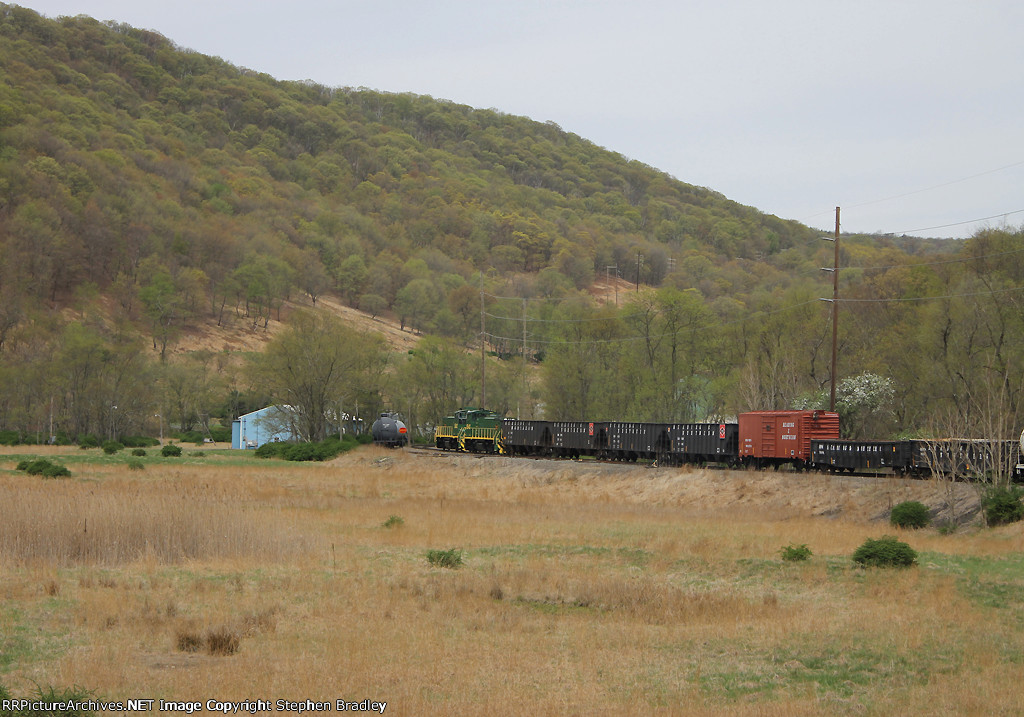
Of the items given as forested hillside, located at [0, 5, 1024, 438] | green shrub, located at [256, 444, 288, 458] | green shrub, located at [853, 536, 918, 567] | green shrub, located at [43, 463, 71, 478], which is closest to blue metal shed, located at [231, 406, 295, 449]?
forested hillside, located at [0, 5, 1024, 438]

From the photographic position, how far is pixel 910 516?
97.3 feet

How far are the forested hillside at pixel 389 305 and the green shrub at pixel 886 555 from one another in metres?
8.78

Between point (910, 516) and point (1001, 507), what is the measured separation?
283cm

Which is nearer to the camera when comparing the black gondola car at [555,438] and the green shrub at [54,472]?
the green shrub at [54,472]

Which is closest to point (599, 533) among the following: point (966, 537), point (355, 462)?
point (966, 537)

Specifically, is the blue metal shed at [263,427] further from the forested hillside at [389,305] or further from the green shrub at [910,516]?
the green shrub at [910,516]

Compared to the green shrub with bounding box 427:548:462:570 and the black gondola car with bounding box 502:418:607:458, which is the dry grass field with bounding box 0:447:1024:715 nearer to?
the green shrub with bounding box 427:548:462:570

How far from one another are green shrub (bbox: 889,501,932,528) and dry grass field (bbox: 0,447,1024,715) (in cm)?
63

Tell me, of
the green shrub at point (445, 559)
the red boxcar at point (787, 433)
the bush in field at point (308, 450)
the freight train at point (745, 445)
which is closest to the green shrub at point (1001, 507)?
the freight train at point (745, 445)

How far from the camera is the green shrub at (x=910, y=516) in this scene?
2972 centimetres

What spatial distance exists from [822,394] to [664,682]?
5105 cm

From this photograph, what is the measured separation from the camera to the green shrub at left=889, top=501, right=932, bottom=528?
A: 29719 millimetres

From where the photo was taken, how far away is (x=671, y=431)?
4984 centimetres

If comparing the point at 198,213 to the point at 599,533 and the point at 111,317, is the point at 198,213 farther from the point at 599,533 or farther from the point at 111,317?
the point at 599,533
